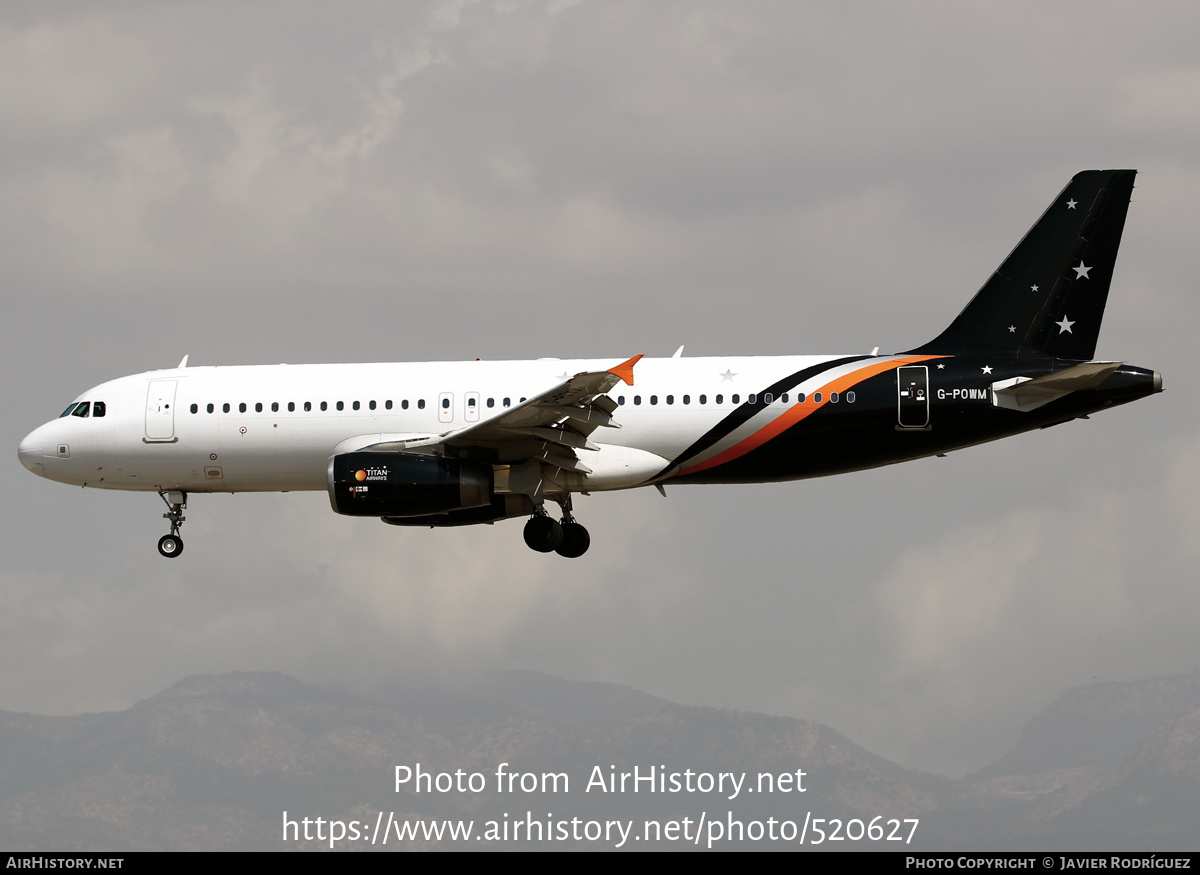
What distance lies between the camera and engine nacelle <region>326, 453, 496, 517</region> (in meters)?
33.2

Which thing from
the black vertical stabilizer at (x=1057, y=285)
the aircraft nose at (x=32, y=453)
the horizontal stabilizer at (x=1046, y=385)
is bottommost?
the aircraft nose at (x=32, y=453)

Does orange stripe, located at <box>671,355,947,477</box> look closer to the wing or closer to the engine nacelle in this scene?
the wing

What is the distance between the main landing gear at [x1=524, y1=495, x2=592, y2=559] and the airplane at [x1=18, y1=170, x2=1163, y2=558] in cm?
5

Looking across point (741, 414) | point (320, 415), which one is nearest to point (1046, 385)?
point (741, 414)

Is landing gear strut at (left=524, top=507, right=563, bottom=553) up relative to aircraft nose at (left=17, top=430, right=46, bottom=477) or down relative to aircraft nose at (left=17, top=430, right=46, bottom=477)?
down

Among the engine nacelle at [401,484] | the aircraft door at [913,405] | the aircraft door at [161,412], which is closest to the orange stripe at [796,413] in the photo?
the aircraft door at [913,405]

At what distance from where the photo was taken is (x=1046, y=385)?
110 feet

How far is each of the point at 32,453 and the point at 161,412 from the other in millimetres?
3749

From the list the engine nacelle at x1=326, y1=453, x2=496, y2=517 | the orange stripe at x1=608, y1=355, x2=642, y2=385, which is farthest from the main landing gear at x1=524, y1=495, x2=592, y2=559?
the orange stripe at x1=608, y1=355, x2=642, y2=385

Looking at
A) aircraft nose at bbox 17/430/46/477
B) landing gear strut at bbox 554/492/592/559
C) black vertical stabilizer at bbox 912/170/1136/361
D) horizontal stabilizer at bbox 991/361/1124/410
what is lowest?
landing gear strut at bbox 554/492/592/559

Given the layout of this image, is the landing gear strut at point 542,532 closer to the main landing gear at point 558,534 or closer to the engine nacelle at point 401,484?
the main landing gear at point 558,534

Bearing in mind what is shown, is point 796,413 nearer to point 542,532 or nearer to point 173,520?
point 542,532

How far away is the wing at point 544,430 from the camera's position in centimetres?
3179

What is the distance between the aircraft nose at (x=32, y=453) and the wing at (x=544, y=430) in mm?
9087
